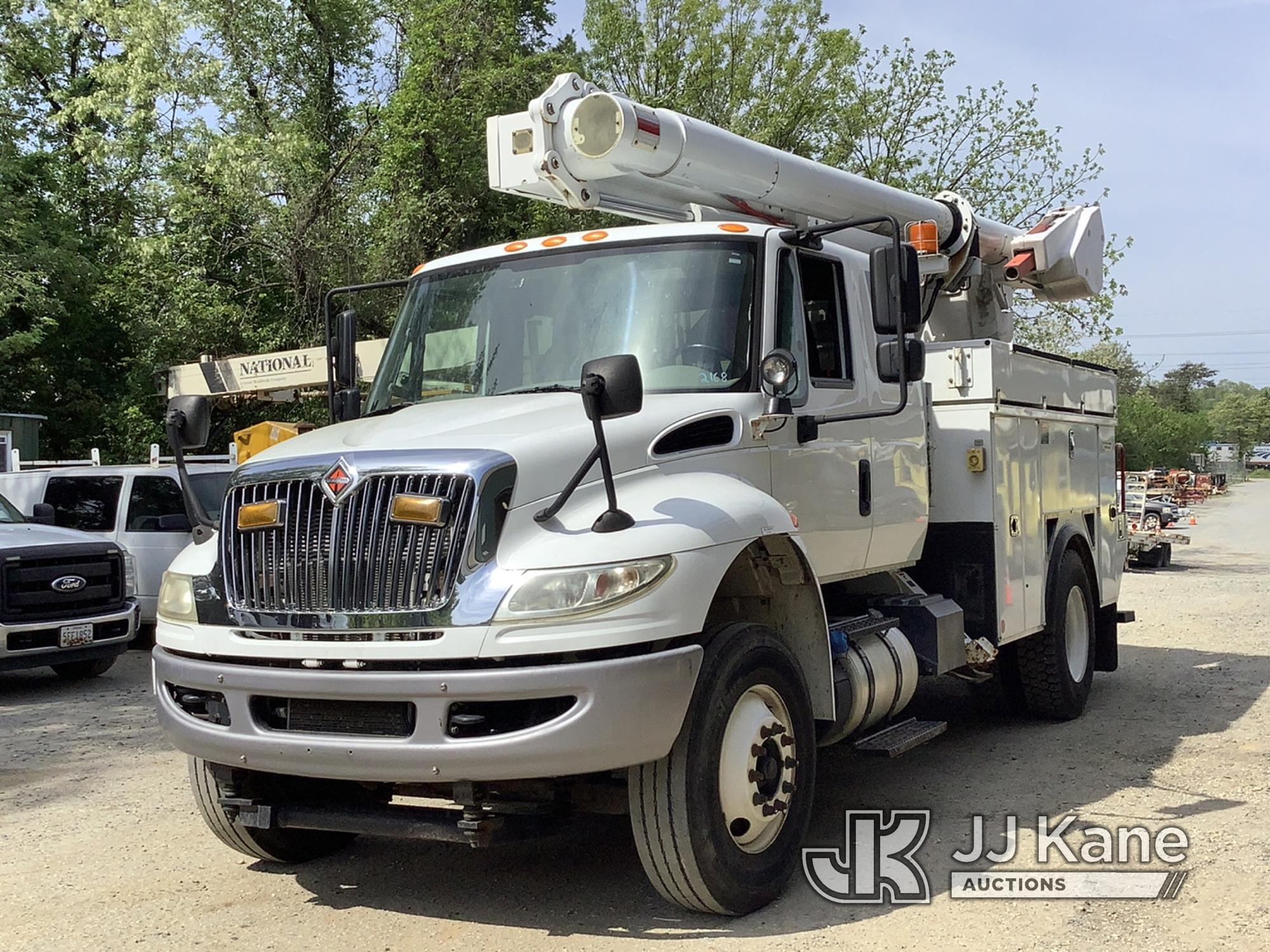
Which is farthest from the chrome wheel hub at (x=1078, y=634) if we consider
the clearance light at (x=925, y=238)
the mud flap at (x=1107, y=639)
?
the clearance light at (x=925, y=238)

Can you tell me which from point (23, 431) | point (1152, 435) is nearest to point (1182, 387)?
point (1152, 435)

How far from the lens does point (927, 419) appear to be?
25.2 feet

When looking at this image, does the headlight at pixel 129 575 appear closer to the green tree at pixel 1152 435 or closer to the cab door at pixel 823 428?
the cab door at pixel 823 428

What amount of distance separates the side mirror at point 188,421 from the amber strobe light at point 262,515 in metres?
0.74

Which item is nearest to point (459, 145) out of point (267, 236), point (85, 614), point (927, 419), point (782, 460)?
point (267, 236)

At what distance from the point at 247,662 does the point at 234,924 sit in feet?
3.45

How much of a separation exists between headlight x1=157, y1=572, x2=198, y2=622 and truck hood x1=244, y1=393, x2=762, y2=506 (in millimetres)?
546

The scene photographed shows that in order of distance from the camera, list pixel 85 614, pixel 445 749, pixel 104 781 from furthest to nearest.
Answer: pixel 85 614 → pixel 104 781 → pixel 445 749

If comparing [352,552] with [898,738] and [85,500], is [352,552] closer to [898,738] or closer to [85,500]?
[898,738]

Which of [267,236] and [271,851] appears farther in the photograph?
[267,236]

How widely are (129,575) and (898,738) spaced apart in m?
7.92

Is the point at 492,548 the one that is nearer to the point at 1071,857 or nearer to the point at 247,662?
the point at 247,662

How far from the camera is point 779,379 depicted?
17.6ft

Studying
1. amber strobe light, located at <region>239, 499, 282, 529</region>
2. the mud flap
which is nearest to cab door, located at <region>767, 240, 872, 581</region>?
amber strobe light, located at <region>239, 499, 282, 529</region>
